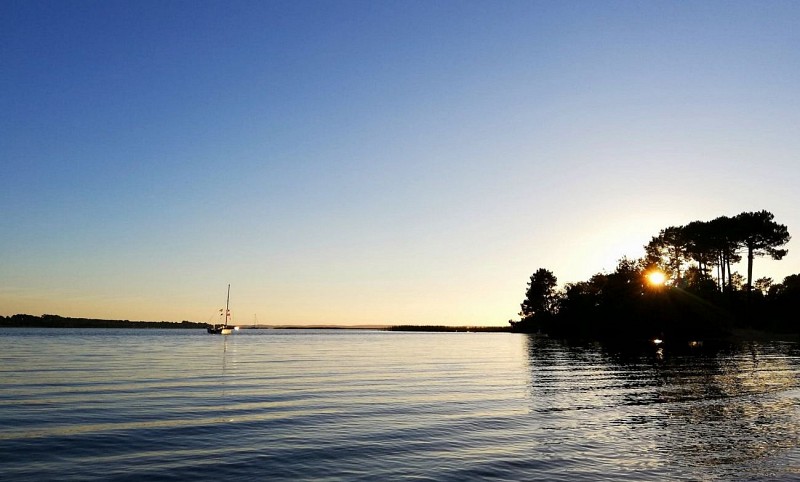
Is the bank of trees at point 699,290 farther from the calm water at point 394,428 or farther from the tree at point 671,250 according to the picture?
the calm water at point 394,428

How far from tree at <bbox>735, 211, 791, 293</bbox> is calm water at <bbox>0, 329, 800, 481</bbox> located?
8976 cm

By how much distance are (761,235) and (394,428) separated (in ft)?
413

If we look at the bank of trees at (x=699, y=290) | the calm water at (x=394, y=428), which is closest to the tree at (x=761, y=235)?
the bank of trees at (x=699, y=290)

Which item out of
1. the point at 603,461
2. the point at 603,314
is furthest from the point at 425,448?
the point at 603,314

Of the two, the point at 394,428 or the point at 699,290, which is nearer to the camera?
the point at 394,428

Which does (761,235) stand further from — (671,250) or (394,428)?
(394,428)

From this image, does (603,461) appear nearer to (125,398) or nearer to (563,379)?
(125,398)

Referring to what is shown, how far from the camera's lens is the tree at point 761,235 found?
4801 inches

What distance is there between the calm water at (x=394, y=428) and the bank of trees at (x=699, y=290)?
8544cm

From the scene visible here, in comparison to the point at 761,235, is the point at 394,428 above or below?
below

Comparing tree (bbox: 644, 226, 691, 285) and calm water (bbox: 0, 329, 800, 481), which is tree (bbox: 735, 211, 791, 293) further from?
calm water (bbox: 0, 329, 800, 481)

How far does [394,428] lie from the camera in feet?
79.9

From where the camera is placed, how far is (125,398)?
3266 centimetres

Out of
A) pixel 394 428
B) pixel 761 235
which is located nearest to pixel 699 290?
pixel 761 235
